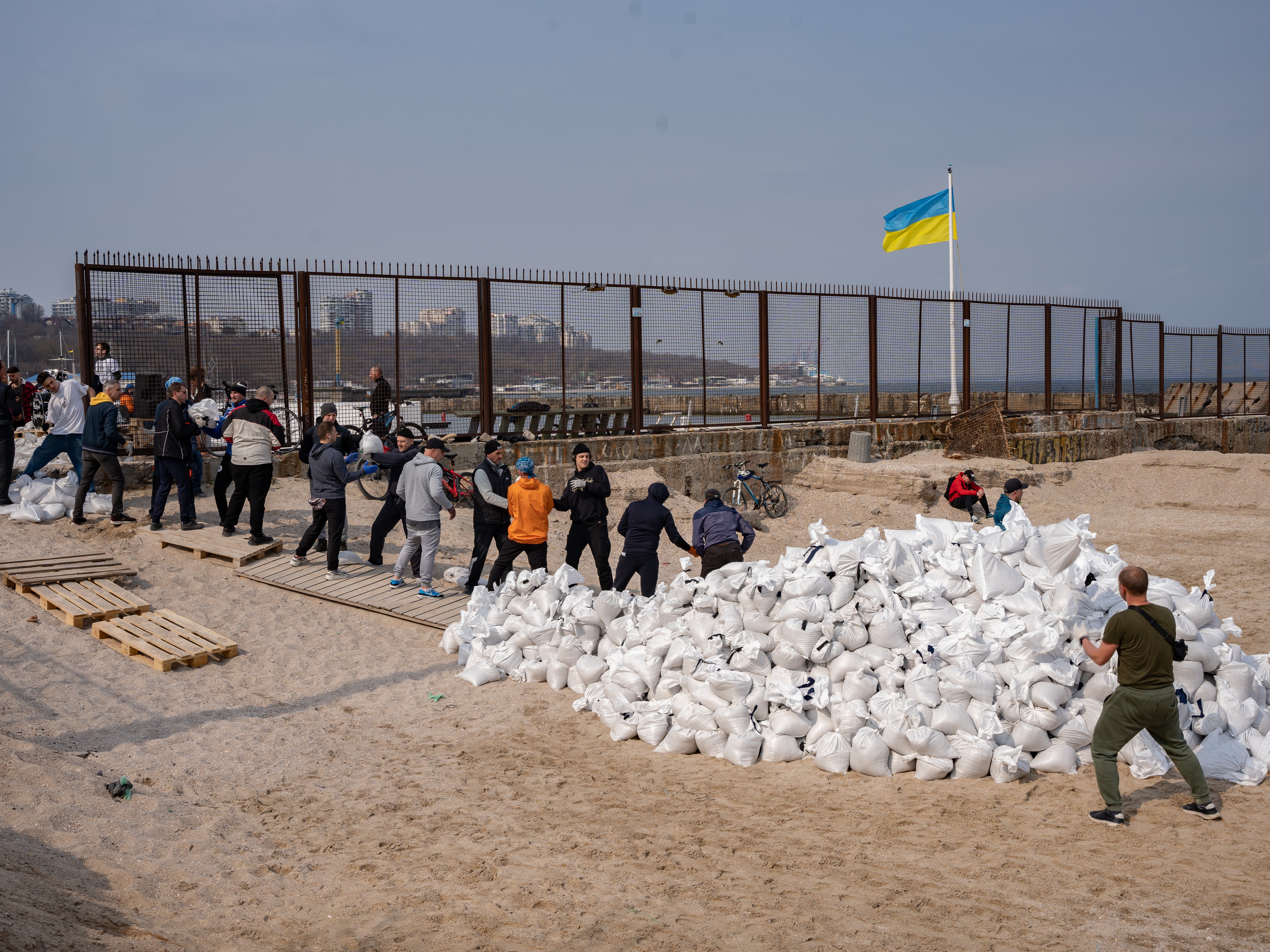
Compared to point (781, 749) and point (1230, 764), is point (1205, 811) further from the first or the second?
point (781, 749)

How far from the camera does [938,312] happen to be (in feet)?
64.5

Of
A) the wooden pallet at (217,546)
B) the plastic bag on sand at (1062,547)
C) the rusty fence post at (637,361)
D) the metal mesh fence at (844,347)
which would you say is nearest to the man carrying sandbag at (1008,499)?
the plastic bag on sand at (1062,547)

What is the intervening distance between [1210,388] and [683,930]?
31775 millimetres

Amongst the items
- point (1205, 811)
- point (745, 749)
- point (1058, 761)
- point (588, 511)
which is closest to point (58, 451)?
point (588, 511)

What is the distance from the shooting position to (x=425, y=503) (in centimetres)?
879

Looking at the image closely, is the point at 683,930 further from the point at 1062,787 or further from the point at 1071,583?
the point at 1071,583

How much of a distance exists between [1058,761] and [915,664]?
97 cm

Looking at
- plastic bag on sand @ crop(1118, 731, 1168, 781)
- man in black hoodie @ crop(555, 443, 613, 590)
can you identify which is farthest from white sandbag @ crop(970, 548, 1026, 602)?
man in black hoodie @ crop(555, 443, 613, 590)

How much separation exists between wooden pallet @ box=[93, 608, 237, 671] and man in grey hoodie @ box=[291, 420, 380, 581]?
154cm

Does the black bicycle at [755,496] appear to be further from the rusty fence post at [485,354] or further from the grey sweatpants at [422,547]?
the grey sweatpants at [422,547]

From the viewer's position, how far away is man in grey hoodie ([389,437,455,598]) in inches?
344

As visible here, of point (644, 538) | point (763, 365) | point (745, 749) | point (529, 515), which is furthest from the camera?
point (763, 365)

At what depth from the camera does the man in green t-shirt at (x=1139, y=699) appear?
4773mm

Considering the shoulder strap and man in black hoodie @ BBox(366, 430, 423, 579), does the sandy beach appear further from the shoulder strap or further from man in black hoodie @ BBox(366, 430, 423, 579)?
man in black hoodie @ BBox(366, 430, 423, 579)
